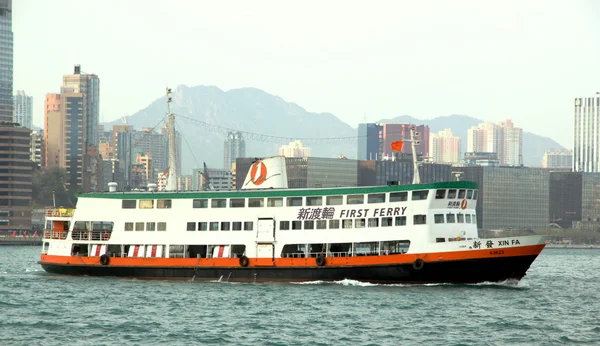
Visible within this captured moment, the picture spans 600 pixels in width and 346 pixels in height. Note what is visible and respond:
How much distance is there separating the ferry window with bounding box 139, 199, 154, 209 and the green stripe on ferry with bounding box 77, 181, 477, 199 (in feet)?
0.60

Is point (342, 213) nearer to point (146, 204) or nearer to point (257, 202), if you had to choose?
point (257, 202)

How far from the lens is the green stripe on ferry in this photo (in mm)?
55094

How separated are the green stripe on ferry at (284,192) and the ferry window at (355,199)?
232 millimetres

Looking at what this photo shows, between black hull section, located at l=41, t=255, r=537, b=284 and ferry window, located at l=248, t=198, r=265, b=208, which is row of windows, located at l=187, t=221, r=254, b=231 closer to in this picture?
ferry window, located at l=248, t=198, r=265, b=208

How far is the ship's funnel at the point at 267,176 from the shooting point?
60.5 meters

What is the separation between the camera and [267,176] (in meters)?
60.7

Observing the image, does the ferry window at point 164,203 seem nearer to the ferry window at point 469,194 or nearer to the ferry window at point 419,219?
the ferry window at point 419,219

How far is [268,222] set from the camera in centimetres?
5778

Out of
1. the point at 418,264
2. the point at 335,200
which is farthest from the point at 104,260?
the point at 418,264

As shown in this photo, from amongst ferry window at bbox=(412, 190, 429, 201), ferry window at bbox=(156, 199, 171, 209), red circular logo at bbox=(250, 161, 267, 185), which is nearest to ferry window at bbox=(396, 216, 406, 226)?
ferry window at bbox=(412, 190, 429, 201)

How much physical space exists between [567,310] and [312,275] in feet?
46.8

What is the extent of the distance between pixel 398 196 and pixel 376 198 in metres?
1.24

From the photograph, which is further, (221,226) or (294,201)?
(221,226)

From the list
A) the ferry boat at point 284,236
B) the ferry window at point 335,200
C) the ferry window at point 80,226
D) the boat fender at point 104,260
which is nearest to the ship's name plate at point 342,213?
the ferry boat at point 284,236
